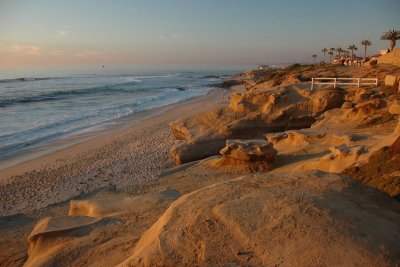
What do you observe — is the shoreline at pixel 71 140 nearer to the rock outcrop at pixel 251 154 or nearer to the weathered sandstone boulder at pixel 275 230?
the rock outcrop at pixel 251 154

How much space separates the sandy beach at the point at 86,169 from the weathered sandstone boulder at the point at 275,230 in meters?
6.45

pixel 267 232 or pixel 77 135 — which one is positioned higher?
pixel 267 232

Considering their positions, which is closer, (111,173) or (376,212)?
(376,212)

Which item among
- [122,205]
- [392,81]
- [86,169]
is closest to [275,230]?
[122,205]

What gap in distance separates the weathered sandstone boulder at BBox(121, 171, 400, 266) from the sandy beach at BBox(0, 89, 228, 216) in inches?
254

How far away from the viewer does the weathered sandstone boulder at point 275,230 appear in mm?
3791

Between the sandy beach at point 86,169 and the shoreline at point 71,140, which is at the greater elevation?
the sandy beach at point 86,169

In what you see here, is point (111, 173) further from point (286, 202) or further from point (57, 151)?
point (286, 202)

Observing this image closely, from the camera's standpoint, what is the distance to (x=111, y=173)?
13109 mm

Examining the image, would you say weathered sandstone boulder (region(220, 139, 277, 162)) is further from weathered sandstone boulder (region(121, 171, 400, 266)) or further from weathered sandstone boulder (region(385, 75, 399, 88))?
weathered sandstone boulder (region(385, 75, 399, 88))

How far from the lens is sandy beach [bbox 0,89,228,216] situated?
11.2 meters

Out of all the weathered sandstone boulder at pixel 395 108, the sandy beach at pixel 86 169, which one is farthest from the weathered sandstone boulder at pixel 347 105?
the sandy beach at pixel 86 169

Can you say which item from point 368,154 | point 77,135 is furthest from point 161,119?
point 368,154

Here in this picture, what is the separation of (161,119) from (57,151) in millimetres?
9324
